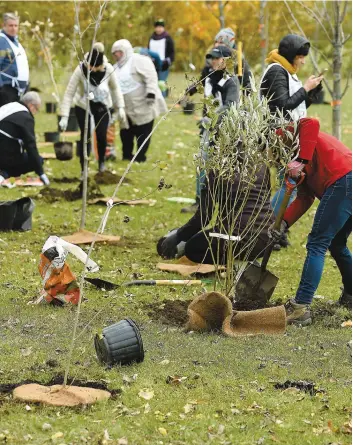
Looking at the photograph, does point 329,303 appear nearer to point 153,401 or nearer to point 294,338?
point 294,338

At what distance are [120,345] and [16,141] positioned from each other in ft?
17.5

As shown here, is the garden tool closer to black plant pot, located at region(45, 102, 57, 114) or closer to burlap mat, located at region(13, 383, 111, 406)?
burlap mat, located at region(13, 383, 111, 406)

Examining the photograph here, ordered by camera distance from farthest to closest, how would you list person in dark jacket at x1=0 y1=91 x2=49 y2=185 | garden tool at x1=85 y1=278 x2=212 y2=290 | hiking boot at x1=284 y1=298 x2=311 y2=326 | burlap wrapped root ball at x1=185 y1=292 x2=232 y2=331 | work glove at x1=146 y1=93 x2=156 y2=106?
work glove at x1=146 y1=93 x2=156 y2=106 < person in dark jacket at x1=0 y1=91 x2=49 y2=185 < garden tool at x1=85 y1=278 x2=212 y2=290 < hiking boot at x1=284 y1=298 x2=311 y2=326 < burlap wrapped root ball at x1=185 y1=292 x2=232 y2=331

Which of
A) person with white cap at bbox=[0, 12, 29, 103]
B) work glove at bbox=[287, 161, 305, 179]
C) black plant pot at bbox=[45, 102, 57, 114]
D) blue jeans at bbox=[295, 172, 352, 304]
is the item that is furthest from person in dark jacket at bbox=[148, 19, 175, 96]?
work glove at bbox=[287, 161, 305, 179]

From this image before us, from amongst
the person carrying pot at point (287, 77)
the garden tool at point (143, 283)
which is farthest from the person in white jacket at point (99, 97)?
the garden tool at point (143, 283)

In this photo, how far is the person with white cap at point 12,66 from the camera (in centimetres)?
1236

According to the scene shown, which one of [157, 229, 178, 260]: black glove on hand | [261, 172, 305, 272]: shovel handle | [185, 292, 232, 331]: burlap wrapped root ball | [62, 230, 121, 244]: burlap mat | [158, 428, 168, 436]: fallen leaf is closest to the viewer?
[158, 428, 168, 436]: fallen leaf

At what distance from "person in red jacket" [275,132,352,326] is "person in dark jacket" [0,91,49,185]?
162 inches

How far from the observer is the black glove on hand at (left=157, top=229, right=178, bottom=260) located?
28.8 ft

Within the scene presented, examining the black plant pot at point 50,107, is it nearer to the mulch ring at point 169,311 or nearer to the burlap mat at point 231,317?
the mulch ring at point 169,311

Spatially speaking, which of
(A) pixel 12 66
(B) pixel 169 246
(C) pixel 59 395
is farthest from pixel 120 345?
(A) pixel 12 66

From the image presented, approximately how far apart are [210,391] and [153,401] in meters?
0.36

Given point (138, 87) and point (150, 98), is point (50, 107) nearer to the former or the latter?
point (138, 87)

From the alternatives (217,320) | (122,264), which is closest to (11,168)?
(122,264)
